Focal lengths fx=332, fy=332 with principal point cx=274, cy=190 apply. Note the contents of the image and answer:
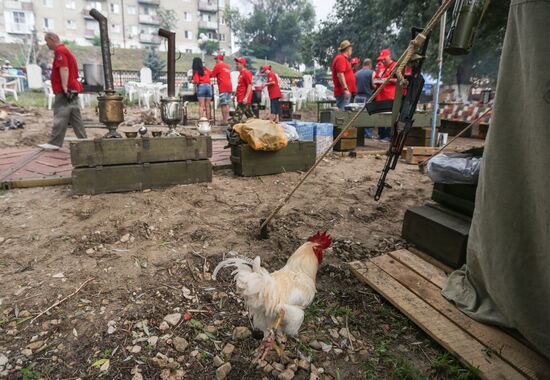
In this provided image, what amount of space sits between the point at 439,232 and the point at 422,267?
1.02ft

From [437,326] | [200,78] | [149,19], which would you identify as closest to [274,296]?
[437,326]

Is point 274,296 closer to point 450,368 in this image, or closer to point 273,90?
point 450,368

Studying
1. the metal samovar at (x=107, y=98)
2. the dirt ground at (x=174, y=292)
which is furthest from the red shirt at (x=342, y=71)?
the metal samovar at (x=107, y=98)

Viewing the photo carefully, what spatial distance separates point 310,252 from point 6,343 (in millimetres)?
1965

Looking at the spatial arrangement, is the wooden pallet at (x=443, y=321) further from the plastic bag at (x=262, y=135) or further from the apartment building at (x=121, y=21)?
the apartment building at (x=121, y=21)

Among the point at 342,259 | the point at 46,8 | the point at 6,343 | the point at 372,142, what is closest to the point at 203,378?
the point at 6,343

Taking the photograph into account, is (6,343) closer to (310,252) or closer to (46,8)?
(310,252)

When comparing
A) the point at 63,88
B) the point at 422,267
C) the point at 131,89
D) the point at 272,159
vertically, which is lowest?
the point at 422,267

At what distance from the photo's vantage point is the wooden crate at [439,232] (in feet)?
8.25

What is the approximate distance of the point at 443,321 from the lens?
2105 mm

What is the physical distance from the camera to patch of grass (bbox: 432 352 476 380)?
5.89 feet

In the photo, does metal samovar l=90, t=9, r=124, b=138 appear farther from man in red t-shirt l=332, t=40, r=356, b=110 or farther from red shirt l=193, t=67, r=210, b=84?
red shirt l=193, t=67, r=210, b=84

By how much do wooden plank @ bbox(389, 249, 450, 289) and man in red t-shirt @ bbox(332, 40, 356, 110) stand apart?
5858 millimetres

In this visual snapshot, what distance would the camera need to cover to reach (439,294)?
2.35 meters
